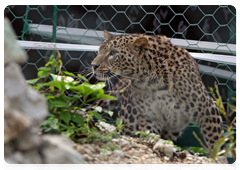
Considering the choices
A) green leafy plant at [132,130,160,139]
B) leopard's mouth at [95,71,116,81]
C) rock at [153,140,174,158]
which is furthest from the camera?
leopard's mouth at [95,71,116,81]

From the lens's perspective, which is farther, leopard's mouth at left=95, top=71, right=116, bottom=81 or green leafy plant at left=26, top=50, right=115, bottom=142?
leopard's mouth at left=95, top=71, right=116, bottom=81

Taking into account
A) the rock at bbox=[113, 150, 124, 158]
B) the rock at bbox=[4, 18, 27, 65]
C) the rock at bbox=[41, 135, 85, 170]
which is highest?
the rock at bbox=[4, 18, 27, 65]

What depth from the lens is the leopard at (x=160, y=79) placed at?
179 cm

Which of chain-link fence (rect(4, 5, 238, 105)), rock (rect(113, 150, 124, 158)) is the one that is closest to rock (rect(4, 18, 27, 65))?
rock (rect(113, 150, 124, 158))

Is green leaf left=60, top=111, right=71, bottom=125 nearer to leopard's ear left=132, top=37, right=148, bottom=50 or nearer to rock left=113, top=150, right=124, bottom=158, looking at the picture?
rock left=113, top=150, right=124, bottom=158

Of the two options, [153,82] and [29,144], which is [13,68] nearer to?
[29,144]

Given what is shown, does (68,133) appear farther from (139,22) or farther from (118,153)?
(139,22)

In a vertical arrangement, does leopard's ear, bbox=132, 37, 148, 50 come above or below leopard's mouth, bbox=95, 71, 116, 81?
above

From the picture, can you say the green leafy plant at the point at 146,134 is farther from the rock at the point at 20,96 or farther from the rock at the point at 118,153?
the rock at the point at 20,96

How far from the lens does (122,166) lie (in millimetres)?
1081

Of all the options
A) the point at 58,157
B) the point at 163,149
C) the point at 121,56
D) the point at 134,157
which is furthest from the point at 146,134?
the point at 58,157

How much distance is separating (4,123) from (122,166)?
1.70ft

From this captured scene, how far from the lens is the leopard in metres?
1.79
